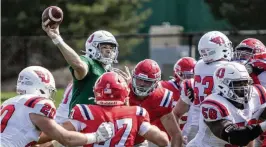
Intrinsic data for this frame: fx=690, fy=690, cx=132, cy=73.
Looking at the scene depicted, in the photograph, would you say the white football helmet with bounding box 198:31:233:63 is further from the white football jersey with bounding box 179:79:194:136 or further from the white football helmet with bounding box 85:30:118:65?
the white football helmet with bounding box 85:30:118:65

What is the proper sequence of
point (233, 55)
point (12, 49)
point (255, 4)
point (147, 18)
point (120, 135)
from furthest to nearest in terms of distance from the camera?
point (147, 18) → point (12, 49) → point (255, 4) → point (233, 55) → point (120, 135)

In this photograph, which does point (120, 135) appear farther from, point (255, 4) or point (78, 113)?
point (255, 4)

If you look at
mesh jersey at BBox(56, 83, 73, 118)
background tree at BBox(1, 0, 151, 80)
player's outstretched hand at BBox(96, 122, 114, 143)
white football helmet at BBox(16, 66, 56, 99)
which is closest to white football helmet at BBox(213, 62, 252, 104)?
player's outstretched hand at BBox(96, 122, 114, 143)

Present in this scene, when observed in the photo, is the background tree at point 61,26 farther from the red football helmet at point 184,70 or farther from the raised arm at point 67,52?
the raised arm at point 67,52

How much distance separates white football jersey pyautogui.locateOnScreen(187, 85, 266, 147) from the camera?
17.0 ft

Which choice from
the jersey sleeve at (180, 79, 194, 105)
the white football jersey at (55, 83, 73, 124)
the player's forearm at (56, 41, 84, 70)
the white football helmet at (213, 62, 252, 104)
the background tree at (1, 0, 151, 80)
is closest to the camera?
the white football helmet at (213, 62, 252, 104)

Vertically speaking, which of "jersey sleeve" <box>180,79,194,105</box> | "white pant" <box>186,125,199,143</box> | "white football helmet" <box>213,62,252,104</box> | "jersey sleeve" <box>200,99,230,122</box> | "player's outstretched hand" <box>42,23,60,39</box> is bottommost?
"white pant" <box>186,125,199,143</box>

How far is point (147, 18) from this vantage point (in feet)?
89.2

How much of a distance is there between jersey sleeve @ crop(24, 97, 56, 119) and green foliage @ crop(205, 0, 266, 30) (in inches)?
524

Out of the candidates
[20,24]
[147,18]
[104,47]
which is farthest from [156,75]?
[147,18]

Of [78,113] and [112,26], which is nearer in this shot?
[78,113]

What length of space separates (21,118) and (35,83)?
1.12 feet

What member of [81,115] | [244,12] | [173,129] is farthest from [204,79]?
[244,12]

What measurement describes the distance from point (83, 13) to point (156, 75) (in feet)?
60.6
